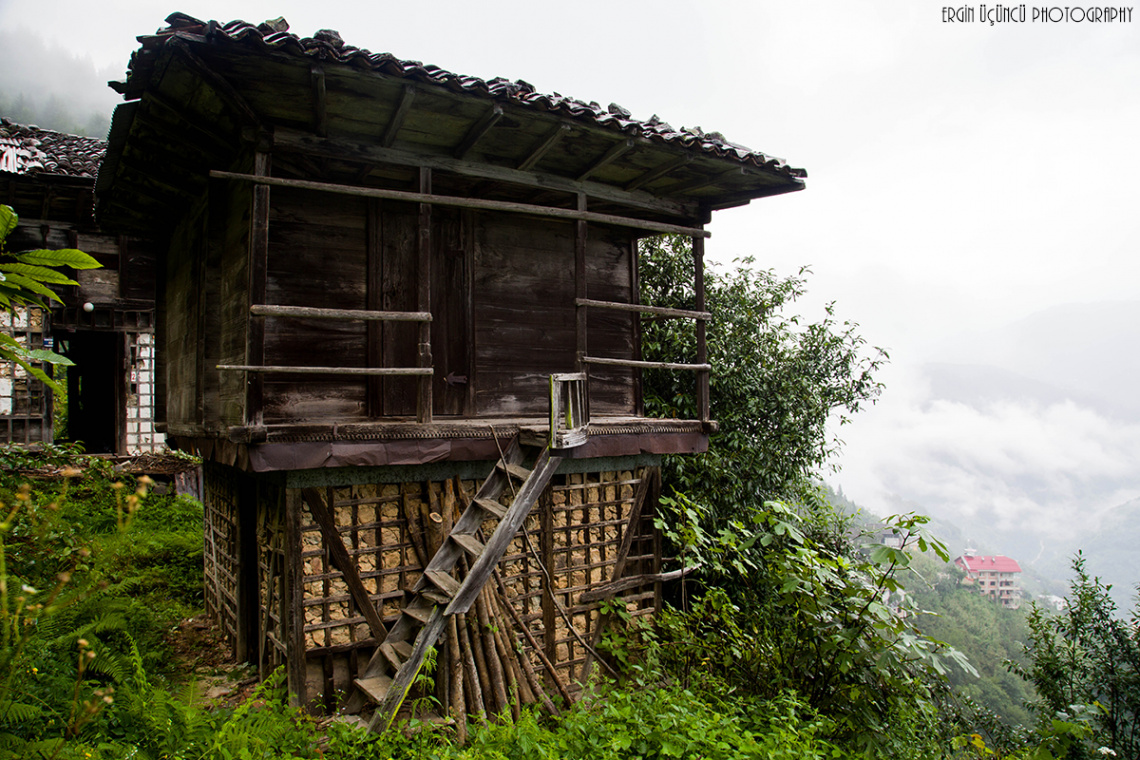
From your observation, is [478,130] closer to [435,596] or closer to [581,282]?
[581,282]

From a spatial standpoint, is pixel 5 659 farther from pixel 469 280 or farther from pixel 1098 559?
pixel 1098 559

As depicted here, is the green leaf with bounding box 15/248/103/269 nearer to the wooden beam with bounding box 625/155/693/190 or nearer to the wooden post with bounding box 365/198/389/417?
the wooden post with bounding box 365/198/389/417

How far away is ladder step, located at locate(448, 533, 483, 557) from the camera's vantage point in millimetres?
5027

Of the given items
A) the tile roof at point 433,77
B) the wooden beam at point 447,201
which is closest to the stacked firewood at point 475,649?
the wooden beam at point 447,201

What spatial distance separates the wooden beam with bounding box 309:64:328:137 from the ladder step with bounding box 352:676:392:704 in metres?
4.19

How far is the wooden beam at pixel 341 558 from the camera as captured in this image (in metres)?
5.46

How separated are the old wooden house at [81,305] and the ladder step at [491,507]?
933 cm

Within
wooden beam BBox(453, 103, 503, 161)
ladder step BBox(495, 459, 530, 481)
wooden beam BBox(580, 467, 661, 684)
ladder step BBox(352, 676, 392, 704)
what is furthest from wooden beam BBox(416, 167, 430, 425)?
wooden beam BBox(580, 467, 661, 684)

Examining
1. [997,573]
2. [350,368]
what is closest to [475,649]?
[350,368]

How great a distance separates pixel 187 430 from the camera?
7.13m

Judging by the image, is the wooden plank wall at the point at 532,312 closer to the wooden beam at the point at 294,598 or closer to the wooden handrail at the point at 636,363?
the wooden handrail at the point at 636,363

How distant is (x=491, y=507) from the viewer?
17.2ft

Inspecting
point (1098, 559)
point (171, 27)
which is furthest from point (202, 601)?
point (1098, 559)

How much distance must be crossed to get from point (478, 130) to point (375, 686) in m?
4.34
